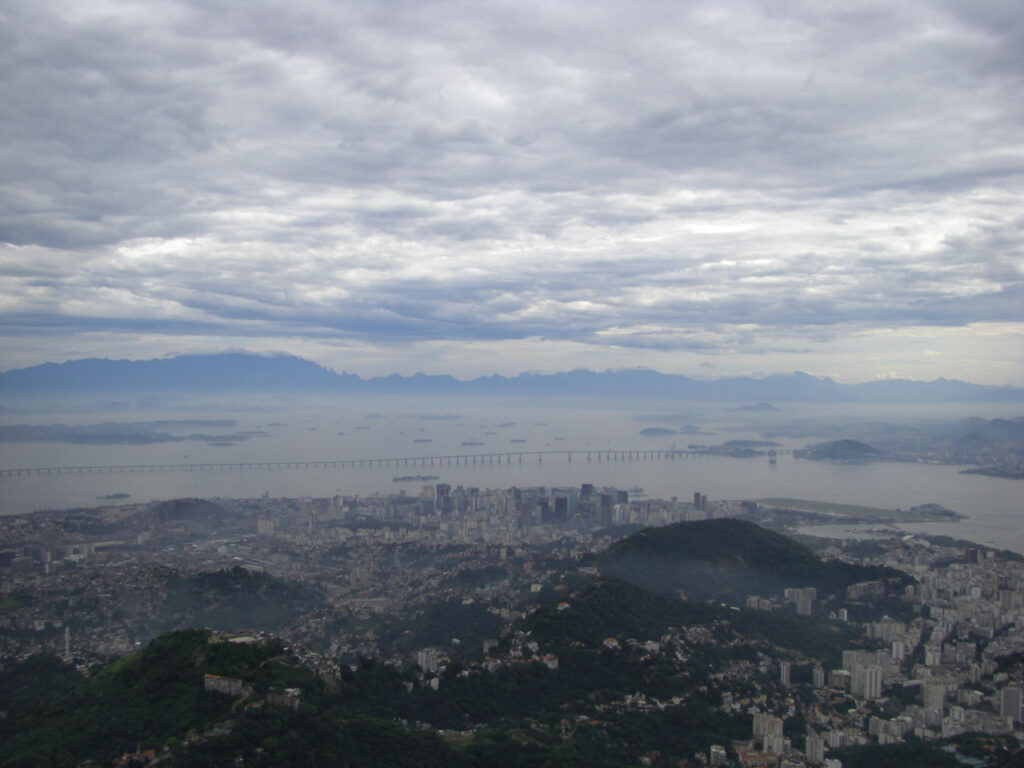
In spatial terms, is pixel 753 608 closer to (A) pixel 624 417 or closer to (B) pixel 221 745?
(B) pixel 221 745

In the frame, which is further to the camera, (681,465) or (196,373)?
(196,373)

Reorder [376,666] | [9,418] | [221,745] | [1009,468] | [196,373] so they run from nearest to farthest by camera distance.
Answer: [221,745]
[376,666]
[9,418]
[1009,468]
[196,373]

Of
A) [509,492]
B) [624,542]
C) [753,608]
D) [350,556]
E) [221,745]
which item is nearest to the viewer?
[221,745]

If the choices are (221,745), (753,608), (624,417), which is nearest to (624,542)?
(753,608)

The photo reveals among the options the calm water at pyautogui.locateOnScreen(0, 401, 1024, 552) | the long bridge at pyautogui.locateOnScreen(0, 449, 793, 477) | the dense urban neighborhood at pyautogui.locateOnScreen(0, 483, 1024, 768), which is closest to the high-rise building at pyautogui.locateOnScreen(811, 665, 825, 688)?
the dense urban neighborhood at pyautogui.locateOnScreen(0, 483, 1024, 768)

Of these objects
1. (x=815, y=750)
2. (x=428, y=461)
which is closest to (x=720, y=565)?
(x=815, y=750)

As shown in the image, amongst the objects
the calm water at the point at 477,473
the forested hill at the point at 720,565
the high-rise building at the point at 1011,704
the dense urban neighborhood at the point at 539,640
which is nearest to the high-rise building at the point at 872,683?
the dense urban neighborhood at the point at 539,640

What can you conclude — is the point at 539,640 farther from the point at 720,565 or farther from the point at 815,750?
the point at 720,565

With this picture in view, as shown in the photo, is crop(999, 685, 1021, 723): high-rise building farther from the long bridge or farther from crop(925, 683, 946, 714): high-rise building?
the long bridge
